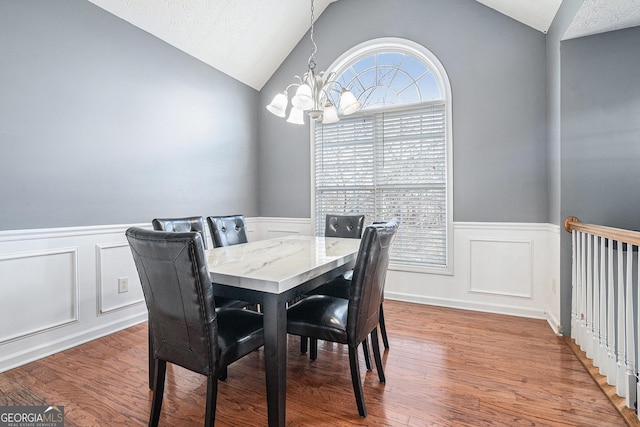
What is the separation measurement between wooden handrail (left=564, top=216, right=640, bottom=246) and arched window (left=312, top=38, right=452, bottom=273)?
42.7 inches

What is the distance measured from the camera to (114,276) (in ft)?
9.37

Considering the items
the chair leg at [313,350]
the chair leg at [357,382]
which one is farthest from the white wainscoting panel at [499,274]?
the chair leg at [357,382]

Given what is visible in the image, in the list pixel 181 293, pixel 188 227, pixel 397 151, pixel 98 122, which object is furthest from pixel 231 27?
pixel 181 293

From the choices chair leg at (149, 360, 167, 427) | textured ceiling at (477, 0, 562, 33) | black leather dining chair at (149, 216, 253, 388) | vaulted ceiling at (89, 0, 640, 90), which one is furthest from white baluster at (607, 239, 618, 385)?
chair leg at (149, 360, 167, 427)

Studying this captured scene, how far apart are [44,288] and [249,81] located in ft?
10.4

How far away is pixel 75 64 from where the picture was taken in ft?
8.45

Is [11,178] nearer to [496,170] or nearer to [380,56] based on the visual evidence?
[380,56]

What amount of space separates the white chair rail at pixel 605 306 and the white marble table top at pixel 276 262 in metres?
1.45

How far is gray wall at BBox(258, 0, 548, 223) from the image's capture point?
307 cm

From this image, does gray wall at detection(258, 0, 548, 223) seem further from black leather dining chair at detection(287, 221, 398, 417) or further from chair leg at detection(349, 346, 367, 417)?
chair leg at detection(349, 346, 367, 417)

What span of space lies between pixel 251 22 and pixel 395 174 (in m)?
2.33

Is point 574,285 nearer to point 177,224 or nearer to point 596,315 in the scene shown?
point 596,315

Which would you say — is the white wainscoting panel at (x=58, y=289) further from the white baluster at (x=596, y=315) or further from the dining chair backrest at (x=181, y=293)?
the white baluster at (x=596, y=315)

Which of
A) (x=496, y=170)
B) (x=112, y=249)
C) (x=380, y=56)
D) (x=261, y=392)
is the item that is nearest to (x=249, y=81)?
(x=380, y=56)
